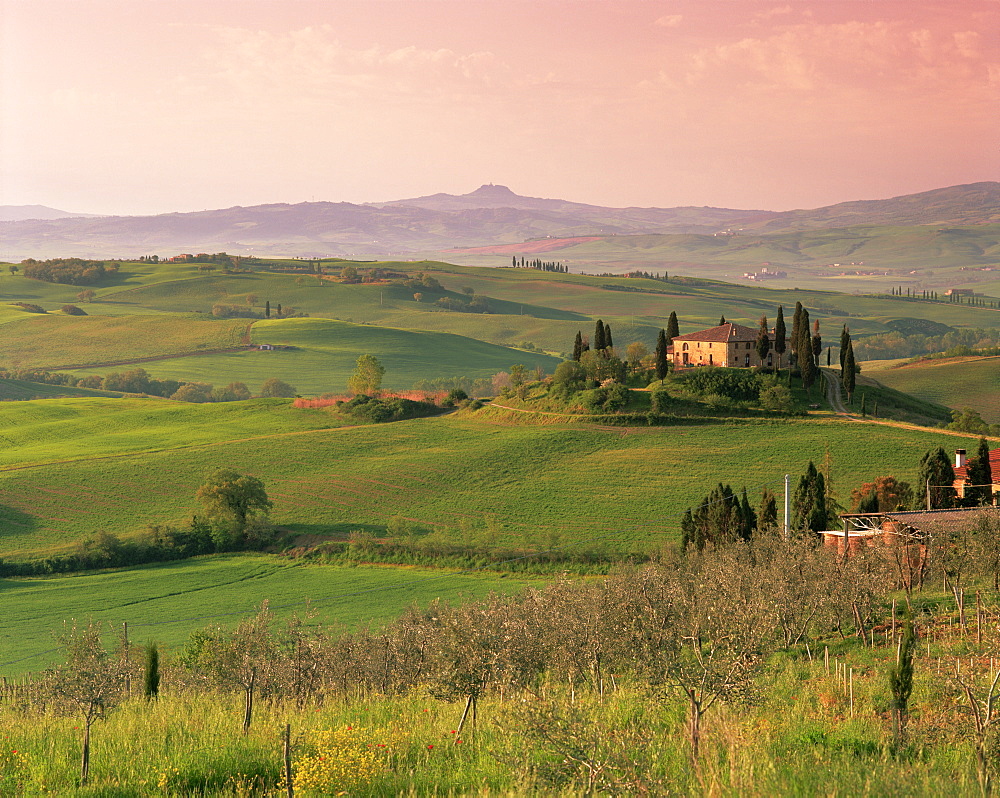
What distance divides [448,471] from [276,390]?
80312mm

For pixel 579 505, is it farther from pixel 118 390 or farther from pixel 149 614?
pixel 118 390

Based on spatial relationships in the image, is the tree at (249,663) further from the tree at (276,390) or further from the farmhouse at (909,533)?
the tree at (276,390)

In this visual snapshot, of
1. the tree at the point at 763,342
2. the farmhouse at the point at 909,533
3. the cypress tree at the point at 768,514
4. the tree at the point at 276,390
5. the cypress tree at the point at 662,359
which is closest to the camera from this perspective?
the farmhouse at the point at 909,533

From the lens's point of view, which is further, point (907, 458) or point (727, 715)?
point (907, 458)

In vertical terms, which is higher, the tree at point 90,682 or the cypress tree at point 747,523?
the tree at point 90,682

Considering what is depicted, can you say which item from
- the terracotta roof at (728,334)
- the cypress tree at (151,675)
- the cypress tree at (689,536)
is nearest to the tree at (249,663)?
the cypress tree at (151,675)

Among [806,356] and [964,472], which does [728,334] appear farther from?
[964,472]

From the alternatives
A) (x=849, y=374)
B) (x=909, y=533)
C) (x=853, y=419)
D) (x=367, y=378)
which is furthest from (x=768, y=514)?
(x=367, y=378)

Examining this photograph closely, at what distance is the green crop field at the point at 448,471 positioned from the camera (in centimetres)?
8000

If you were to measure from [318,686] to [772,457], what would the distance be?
215ft

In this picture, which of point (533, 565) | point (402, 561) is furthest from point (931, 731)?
point (402, 561)

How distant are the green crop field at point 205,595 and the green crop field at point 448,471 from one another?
7.98 metres

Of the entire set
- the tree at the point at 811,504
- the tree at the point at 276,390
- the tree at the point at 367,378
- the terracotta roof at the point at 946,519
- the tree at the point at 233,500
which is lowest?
the tree at the point at 233,500

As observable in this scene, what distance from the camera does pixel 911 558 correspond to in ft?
155
